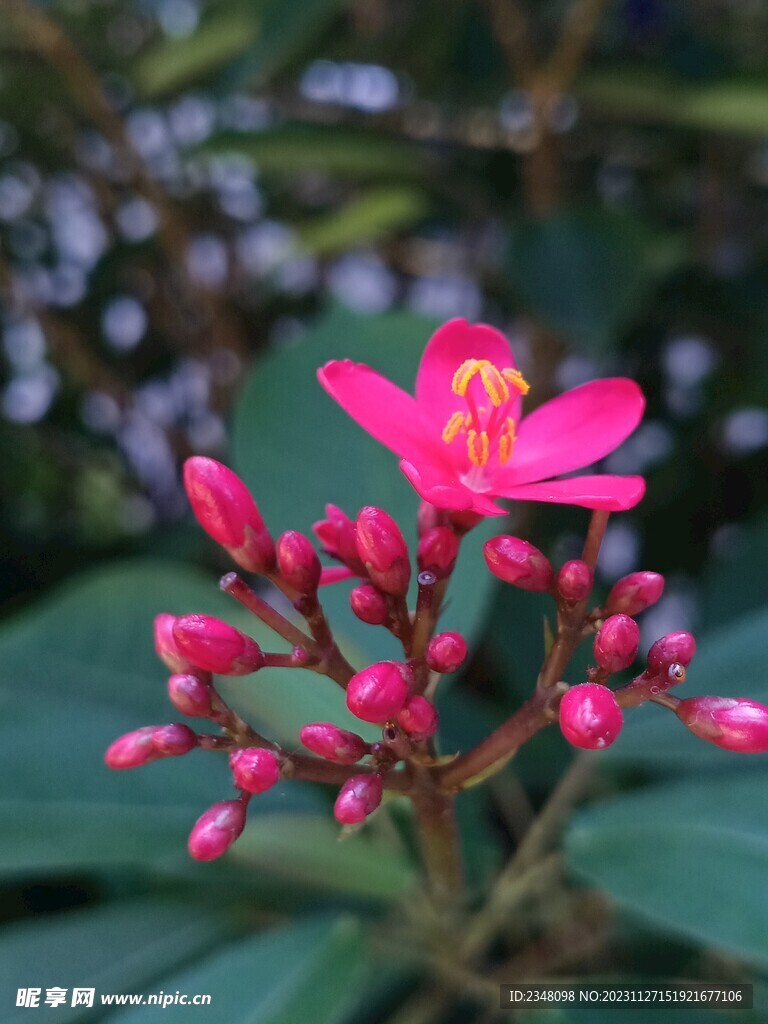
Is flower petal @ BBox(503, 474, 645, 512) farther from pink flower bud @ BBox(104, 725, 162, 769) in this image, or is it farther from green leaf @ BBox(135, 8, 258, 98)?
green leaf @ BBox(135, 8, 258, 98)

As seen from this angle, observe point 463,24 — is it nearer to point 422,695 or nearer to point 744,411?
point 744,411

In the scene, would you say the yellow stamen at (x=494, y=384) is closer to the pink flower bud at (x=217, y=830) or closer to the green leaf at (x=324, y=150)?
the pink flower bud at (x=217, y=830)

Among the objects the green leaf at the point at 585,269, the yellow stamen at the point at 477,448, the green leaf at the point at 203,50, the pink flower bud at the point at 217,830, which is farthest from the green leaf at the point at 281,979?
the green leaf at the point at 203,50

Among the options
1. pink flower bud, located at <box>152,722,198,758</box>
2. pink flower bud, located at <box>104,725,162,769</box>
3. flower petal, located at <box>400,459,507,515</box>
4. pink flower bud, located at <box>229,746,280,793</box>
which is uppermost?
flower petal, located at <box>400,459,507,515</box>

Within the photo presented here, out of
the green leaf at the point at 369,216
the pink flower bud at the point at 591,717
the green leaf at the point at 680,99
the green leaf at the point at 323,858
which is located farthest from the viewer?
the green leaf at the point at 369,216

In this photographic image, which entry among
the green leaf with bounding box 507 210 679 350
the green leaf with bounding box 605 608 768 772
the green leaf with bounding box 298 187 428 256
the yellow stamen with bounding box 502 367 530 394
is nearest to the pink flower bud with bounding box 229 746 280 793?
the yellow stamen with bounding box 502 367 530 394

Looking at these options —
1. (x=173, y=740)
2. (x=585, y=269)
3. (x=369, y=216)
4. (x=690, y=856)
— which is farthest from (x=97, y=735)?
(x=369, y=216)

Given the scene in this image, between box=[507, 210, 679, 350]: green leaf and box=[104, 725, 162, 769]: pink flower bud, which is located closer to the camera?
box=[104, 725, 162, 769]: pink flower bud

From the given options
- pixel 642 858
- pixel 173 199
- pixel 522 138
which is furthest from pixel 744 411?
pixel 173 199
